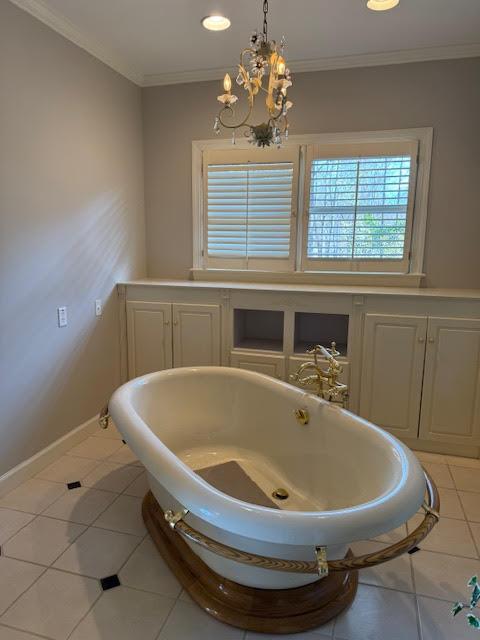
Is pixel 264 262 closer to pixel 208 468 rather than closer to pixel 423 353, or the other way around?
pixel 423 353

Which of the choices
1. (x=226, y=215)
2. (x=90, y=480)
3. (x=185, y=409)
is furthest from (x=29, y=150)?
(x=90, y=480)

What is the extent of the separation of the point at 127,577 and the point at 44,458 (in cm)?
119

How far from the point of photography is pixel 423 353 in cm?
292

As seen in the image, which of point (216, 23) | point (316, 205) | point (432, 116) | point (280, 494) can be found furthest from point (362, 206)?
point (280, 494)

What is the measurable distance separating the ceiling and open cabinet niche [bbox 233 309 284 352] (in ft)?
6.30

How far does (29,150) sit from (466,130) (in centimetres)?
296

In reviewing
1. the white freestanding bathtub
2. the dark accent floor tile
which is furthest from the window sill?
the dark accent floor tile

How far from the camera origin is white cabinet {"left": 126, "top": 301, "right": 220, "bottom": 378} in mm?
3342

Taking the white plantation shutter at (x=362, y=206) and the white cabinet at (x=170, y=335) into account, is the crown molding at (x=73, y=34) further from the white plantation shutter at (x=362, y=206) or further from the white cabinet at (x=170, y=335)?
the white cabinet at (x=170, y=335)

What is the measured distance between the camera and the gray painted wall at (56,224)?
2406 millimetres

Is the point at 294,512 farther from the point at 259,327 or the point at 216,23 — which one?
the point at 216,23

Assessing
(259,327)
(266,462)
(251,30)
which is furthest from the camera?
(259,327)

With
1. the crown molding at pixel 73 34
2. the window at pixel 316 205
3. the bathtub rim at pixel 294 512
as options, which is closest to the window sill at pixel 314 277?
the window at pixel 316 205

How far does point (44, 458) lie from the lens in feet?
9.03
